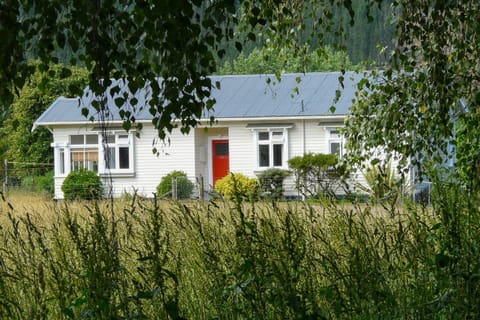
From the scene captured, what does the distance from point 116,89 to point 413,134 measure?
3045mm

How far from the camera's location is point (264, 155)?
27.5 metres

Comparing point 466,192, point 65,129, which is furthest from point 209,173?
point 466,192

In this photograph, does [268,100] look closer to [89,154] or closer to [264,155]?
[264,155]

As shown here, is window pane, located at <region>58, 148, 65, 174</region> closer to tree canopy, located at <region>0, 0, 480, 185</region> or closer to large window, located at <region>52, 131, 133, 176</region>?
large window, located at <region>52, 131, 133, 176</region>

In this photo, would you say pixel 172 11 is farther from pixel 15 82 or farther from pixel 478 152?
pixel 478 152

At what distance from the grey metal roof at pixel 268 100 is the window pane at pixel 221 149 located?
49.9 inches

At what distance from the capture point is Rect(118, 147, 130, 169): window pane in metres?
28.3

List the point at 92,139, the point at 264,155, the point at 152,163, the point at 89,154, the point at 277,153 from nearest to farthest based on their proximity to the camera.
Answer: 1. the point at 277,153
2. the point at 264,155
3. the point at 152,163
4. the point at 89,154
5. the point at 92,139

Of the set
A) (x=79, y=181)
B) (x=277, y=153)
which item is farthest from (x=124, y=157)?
(x=277, y=153)

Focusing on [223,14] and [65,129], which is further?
[65,129]

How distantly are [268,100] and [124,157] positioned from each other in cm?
467

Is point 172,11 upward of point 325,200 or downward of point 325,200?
upward

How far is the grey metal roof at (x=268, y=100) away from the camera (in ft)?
87.5

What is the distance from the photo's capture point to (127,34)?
3680 mm
